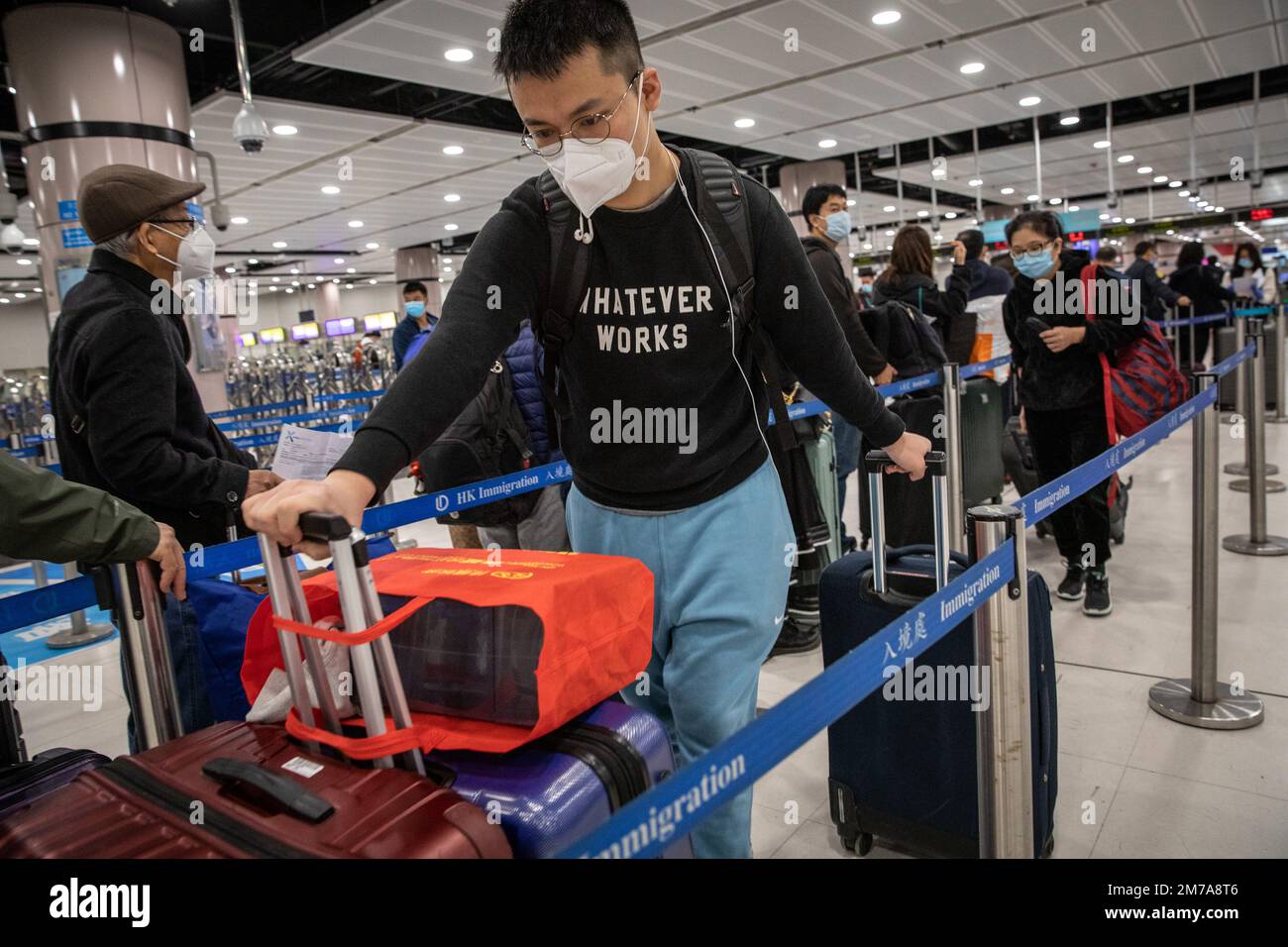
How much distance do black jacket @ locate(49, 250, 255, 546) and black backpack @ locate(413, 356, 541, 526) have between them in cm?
96

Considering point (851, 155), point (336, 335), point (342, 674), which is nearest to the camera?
point (342, 674)

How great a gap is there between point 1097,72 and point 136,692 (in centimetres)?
1081

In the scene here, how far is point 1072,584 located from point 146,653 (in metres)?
3.83

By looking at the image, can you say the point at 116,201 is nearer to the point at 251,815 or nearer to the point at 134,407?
the point at 134,407

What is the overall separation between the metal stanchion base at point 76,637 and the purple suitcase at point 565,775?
4310mm

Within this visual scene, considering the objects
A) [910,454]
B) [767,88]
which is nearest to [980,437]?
[910,454]

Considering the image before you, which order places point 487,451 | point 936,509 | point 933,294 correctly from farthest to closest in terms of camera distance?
1. point 933,294
2. point 487,451
3. point 936,509

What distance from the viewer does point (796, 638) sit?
370 cm

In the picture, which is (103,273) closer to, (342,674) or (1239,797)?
(342,674)

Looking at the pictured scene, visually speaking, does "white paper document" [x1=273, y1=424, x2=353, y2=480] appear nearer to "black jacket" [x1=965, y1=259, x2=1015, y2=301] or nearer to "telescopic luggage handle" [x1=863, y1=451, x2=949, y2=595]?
"telescopic luggage handle" [x1=863, y1=451, x2=949, y2=595]

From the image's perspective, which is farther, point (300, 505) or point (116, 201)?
point (116, 201)

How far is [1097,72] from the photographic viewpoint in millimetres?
9305

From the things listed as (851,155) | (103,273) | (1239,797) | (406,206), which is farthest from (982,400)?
(406,206)

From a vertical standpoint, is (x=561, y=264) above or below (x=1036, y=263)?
below
